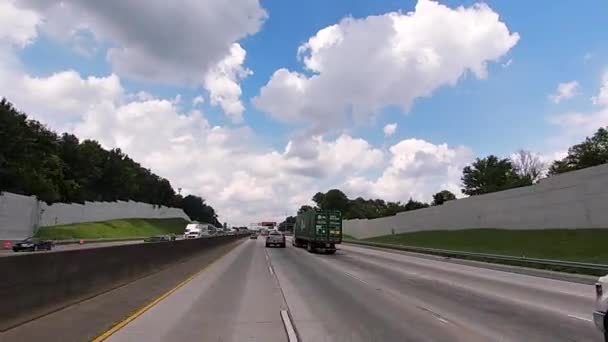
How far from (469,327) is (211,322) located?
4857mm

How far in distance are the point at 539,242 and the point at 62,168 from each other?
301 ft

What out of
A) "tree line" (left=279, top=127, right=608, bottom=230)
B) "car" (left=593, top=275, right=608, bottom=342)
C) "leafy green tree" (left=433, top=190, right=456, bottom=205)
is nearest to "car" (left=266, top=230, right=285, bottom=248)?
"tree line" (left=279, top=127, right=608, bottom=230)

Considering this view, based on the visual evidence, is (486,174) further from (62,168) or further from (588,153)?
(62,168)

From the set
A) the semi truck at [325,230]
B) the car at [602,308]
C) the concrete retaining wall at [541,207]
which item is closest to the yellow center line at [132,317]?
the car at [602,308]

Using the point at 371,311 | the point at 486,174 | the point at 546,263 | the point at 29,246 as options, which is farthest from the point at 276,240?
the point at 486,174

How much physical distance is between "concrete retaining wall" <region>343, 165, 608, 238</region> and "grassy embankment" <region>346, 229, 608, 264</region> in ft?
2.58

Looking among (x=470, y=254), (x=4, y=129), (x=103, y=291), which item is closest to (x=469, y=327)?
(x=103, y=291)

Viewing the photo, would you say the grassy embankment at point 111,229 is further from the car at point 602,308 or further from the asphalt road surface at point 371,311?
the car at point 602,308

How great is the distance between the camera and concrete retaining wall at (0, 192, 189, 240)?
181ft

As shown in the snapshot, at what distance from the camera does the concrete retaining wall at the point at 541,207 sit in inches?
1431

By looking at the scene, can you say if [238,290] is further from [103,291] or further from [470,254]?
[470,254]

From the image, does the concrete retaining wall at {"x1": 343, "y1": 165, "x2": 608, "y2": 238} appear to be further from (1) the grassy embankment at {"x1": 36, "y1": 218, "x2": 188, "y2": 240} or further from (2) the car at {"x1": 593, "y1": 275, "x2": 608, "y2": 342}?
(1) the grassy embankment at {"x1": 36, "y1": 218, "x2": 188, "y2": 240}

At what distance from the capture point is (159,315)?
1122 cm

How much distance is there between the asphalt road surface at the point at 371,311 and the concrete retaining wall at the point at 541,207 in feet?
65.0
